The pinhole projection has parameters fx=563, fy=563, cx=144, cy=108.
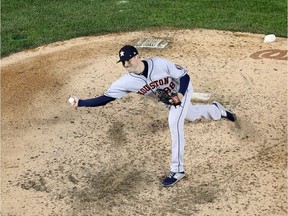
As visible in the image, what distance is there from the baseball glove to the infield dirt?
3.14ft

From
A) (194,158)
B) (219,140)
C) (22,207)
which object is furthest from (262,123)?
(22,207)

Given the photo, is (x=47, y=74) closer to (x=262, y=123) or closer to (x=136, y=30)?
(x=136, y=30)

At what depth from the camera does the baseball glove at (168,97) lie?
657cm

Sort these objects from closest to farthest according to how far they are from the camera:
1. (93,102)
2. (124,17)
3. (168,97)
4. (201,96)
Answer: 1. (168,97)
2. (93,102)
3. (201,96)
4. (124,17)

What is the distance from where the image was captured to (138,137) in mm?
7816

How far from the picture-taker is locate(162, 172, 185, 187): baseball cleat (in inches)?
268

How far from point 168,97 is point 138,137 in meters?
1.32

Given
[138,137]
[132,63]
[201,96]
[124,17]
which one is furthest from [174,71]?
[124,17]

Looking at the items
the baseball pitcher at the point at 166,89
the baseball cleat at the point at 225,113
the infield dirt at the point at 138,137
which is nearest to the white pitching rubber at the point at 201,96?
the infield dirt at the point at 138,137

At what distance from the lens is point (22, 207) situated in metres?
6.62

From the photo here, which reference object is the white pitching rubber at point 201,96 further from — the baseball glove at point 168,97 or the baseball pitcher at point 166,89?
the baseball glove at point 168,97

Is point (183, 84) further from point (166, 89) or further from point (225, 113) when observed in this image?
point (225, 113)

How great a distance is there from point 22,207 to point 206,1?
7313 mm

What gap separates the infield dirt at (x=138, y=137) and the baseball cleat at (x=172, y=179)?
62 mm
